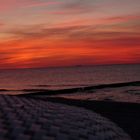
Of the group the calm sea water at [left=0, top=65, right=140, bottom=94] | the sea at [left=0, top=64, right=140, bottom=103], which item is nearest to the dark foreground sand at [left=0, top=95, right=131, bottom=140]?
the sea at [left=0, top=64, right=140, bottom=103]

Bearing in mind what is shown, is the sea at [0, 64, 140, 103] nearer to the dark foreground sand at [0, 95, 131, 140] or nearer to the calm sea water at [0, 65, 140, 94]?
the calm sea water at [0, 65, 140, 94]

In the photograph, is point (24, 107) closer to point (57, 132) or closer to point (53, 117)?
point (53, 117)

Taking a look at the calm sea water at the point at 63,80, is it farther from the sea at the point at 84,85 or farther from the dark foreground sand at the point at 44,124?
the dark foreground sand at the point at 44,124

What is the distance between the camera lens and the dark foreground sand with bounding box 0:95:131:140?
2209 millimetres

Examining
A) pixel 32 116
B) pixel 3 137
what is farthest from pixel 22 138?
pixel 32 116

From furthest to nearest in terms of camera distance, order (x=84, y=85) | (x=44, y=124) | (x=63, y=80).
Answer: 1. (x=63, y=80)
2. (x=84, y=85)
3. (x=44, y=124)

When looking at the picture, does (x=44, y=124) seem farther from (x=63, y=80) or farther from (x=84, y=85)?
(x=63, y=80)

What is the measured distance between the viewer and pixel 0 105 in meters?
2.87

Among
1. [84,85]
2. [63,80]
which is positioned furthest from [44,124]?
[63,80]

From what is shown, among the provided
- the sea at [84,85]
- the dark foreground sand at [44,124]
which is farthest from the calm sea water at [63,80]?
the dark foreground sand at [44,124]

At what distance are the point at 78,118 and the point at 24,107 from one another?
0.41 m

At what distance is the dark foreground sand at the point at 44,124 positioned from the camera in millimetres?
2209

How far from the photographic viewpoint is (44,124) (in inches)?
96.9

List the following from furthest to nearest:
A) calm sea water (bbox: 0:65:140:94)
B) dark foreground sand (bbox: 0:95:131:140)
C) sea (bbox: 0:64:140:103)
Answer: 1. calm sea water (bbox: 0:65:140:94)
2. sea (bbox: 0:64:140:103)
3. dark foreground sand (bbox: 0:95:131:140)
